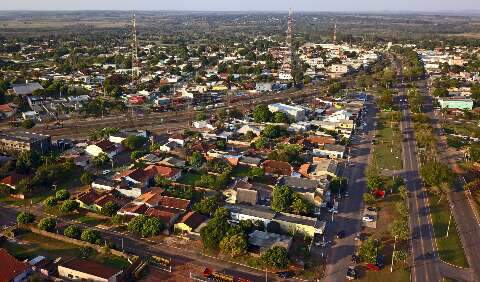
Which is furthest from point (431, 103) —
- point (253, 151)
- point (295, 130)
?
point (253, 151)

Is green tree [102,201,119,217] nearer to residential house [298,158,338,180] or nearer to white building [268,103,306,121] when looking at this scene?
residential house [298,158,338,180]

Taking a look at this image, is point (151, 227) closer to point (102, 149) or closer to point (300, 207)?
point (300, 207)

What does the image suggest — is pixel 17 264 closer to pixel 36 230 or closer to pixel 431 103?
pixel 36 230

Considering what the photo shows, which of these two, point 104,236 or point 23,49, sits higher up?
point 23,49

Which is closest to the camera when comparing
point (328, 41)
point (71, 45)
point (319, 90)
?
point (319, 90)

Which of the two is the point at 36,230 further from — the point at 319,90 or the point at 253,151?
the point at 319,90

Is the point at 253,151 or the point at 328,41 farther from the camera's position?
the point at 328,41

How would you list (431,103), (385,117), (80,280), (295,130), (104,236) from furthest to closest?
(431,103)
(385,117)
(295,130)
(104,236)
(80,280)
